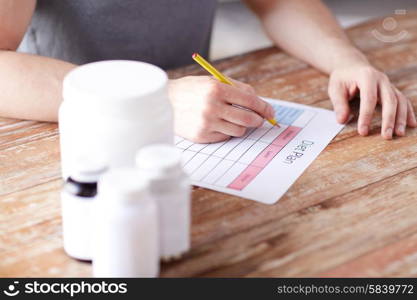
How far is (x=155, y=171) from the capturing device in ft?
2.45

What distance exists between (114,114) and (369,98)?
0.67 meters

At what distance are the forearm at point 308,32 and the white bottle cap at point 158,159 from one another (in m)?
0.77

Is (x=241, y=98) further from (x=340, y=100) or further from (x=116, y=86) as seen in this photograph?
(x=116, y=86)

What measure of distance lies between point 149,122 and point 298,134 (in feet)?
1.57

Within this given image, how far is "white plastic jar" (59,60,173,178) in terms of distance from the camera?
0.77 meters

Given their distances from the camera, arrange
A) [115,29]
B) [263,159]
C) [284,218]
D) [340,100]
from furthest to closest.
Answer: [115,29] < [340,100] < [263,159] < [284,218]

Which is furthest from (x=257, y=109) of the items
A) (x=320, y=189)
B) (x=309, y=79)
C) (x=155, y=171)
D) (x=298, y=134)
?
(x=155, y=171)

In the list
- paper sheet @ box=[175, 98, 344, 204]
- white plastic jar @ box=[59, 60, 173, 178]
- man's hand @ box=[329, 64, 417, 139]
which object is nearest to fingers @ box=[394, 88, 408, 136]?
man's hand @ box=[329, 64, 417, 139]

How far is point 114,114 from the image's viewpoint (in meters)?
0.77

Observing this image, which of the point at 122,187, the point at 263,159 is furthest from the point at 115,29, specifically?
the point at 122,187

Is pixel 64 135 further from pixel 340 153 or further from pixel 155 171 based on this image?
pixel 340 153

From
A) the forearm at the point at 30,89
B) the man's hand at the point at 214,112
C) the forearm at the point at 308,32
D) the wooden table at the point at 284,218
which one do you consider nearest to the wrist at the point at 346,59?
the forearm at the point at 308,32

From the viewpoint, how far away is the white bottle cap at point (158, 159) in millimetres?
746

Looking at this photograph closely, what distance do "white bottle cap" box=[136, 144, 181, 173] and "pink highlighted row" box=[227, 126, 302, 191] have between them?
268mm
